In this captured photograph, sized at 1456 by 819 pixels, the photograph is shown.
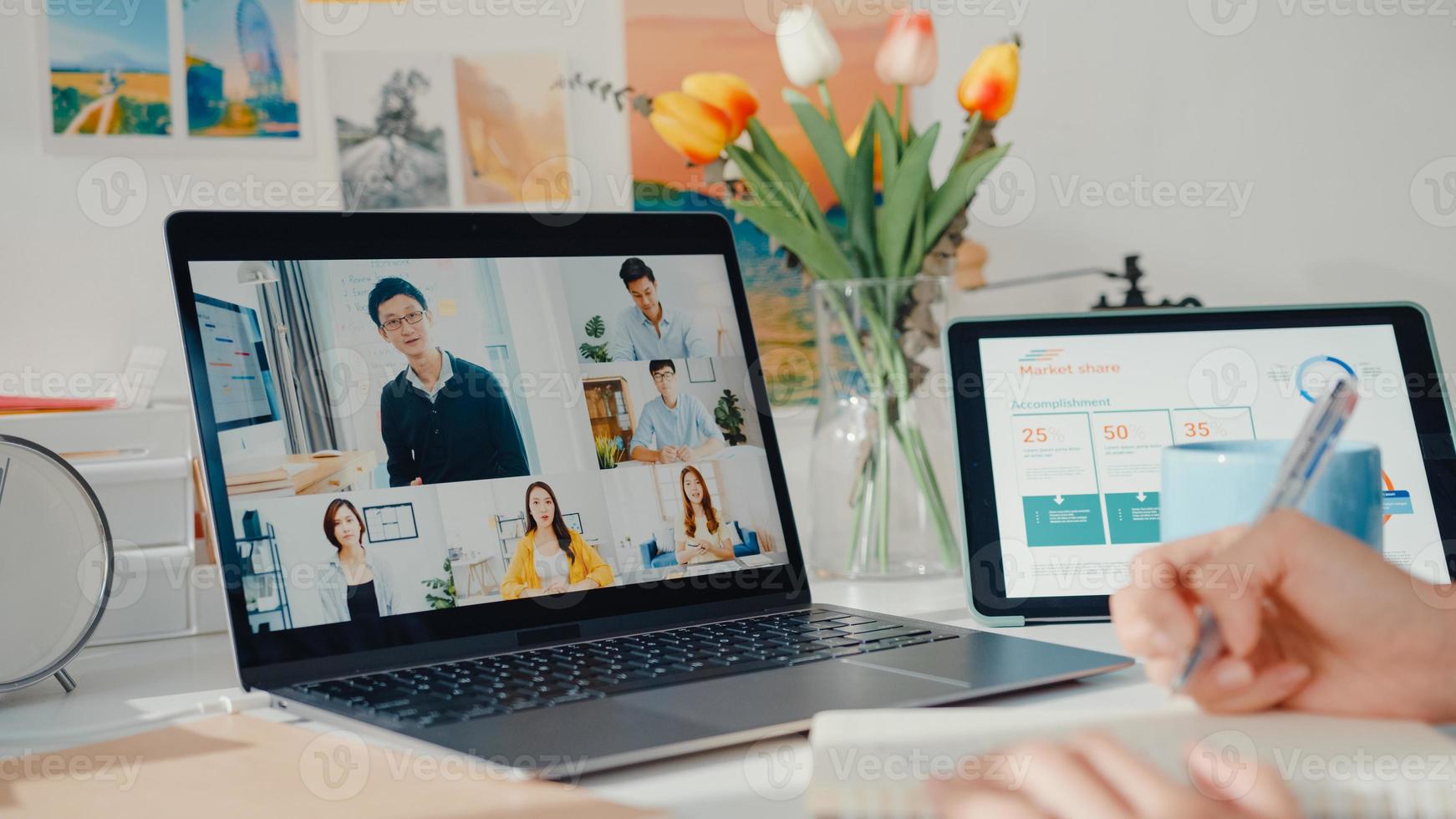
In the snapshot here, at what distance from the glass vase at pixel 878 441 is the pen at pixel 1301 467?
22.5 inches

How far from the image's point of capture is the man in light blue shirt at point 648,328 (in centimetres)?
87

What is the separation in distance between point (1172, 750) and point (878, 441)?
66 cm

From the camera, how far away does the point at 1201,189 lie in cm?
131

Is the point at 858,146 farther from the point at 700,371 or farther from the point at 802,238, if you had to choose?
the point at 700,371

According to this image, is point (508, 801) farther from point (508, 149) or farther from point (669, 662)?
point (508, 149)

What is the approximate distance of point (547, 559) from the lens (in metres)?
0.78
